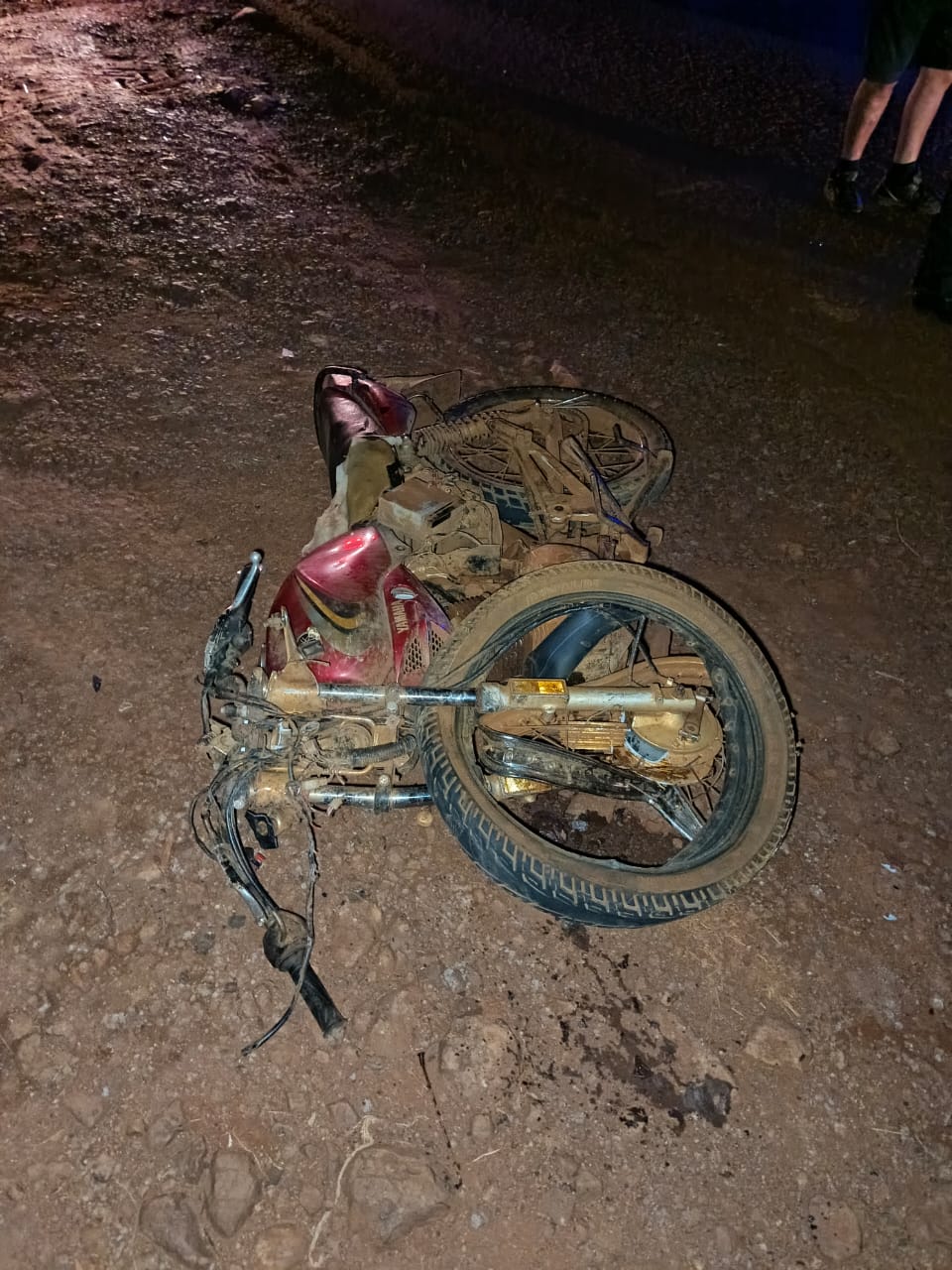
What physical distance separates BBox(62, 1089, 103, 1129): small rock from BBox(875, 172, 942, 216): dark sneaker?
7.03 meters

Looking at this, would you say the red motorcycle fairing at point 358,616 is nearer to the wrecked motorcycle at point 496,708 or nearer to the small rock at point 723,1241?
the wrecked motorcycle at point 496,708

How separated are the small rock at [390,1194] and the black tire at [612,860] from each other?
0.76m

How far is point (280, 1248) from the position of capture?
2.21 meters

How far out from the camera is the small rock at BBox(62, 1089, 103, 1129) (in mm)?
2350

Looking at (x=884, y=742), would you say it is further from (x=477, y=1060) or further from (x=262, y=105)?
(x=262, y=105)

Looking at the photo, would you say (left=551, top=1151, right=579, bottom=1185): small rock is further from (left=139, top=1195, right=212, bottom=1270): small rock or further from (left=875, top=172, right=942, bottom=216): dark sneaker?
(left=875, top=172, right=942, bottom=216): dark sneaker

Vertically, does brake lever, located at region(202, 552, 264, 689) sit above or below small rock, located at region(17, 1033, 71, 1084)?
above

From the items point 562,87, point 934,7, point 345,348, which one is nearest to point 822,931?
point 345,348

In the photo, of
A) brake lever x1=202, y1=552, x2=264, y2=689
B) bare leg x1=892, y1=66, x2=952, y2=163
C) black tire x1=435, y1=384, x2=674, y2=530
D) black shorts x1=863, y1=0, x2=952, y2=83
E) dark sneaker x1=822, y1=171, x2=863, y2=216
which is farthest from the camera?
dark sneaker x1=822, y1=171, x2=863, y2=216

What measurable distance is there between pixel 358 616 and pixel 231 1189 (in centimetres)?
155

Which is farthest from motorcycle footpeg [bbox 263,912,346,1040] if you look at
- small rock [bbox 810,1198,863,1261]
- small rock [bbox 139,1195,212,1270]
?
small rock [bbox 810,1198,863,1261]

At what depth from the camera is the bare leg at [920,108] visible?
588 cm

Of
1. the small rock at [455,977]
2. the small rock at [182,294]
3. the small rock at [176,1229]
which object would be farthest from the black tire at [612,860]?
the small rock at [182,294]

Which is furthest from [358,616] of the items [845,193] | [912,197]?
[912,197]
